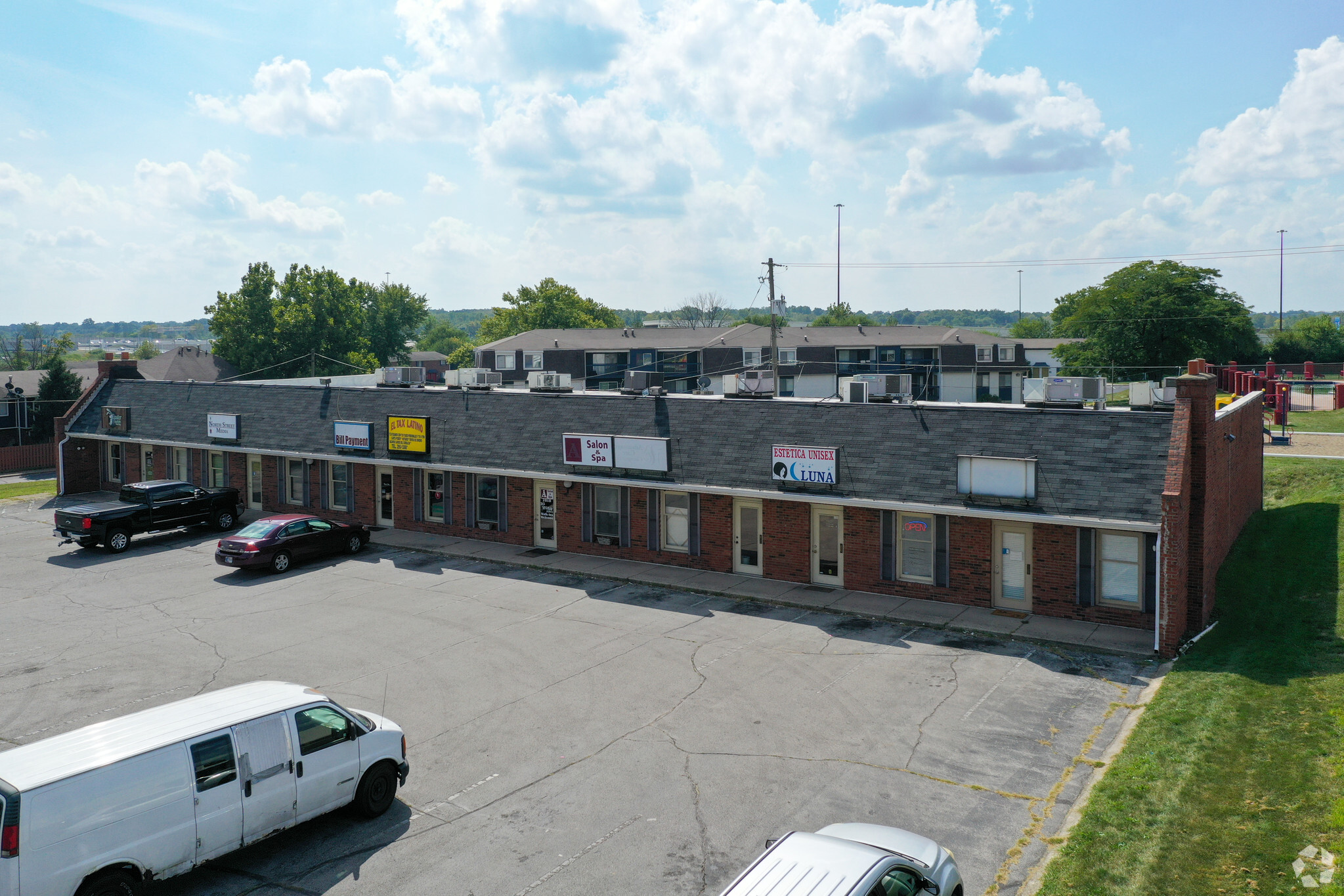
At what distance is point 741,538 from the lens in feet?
85.1

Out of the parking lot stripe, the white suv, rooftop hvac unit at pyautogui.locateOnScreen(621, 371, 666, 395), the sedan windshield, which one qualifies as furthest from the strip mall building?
the parking lot stripe

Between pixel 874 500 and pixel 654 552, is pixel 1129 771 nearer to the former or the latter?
pixel 874 500

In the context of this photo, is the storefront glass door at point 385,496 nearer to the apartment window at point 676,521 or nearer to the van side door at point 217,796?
the apartment window at point 676,521

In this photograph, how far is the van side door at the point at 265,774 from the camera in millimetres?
11258

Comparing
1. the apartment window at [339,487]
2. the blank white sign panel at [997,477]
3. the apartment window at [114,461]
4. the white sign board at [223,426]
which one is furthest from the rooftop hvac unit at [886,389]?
the apartment window at [114,461]

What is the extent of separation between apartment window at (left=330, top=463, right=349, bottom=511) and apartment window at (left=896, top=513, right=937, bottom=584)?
20.7m

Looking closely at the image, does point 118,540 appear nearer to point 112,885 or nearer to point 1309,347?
point 112,885

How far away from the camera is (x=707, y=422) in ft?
87.7

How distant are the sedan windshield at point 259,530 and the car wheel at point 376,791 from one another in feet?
53.7

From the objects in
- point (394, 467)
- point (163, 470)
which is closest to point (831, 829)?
point (394, 467)

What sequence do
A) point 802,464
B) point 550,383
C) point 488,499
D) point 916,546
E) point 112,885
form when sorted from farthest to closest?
A: point 550,383 → point 488,499 → point 802,464 → point 916,546 → point 112,885

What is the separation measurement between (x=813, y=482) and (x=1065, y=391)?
6323 millimetres

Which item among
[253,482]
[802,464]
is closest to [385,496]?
[253,482]

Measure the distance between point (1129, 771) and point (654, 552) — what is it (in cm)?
1558
